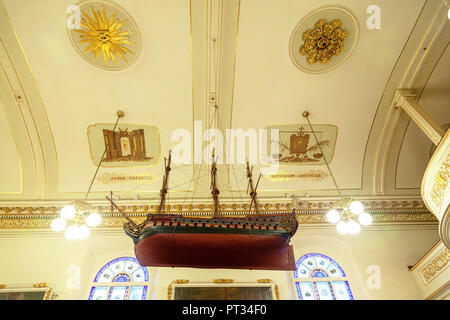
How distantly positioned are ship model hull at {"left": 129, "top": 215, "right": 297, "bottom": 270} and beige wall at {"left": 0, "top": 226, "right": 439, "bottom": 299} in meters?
2.33

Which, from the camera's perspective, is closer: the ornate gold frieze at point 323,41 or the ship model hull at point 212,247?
the ship model hull at point 212,247

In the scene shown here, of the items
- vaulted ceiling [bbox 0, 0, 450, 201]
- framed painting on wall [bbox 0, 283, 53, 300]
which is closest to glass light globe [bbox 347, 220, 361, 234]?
vaulted ceiling [bbox 0, 0, 450, 201]

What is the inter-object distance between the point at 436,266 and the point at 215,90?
667cm

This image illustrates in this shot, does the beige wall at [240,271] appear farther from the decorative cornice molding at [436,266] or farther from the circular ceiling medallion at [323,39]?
the circular ceiling medallion at [323,39]

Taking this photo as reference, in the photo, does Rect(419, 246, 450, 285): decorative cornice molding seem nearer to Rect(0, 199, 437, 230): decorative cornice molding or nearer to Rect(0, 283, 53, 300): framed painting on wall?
Rect(0, 199, 437, 230): decorative cornice molding

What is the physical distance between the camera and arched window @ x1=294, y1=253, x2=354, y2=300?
Result: 6152 millimetres

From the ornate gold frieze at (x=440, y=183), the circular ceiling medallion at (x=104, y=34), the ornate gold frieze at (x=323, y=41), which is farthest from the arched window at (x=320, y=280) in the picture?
the circular ceiling medallion at (x=104, y=34)

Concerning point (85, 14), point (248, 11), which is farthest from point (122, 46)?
point (248, 11)

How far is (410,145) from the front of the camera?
727 cm

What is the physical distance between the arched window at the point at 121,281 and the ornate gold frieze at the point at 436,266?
22.2ft

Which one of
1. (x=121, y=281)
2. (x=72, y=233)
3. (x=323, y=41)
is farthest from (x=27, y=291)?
(x=323, y=41)

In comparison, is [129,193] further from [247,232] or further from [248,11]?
[248,11]

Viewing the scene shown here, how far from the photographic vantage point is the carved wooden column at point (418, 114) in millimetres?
5062
